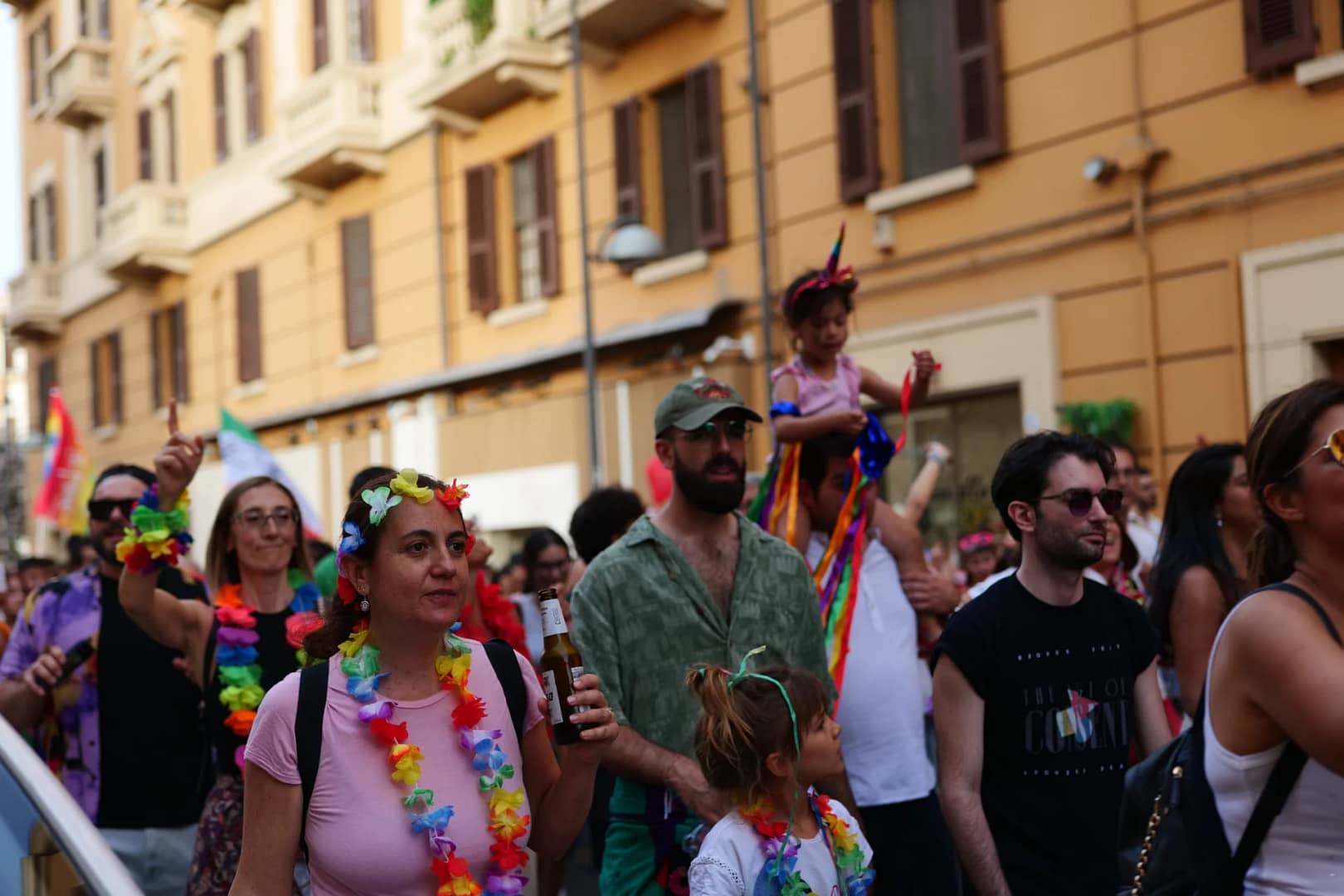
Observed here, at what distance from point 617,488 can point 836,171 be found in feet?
23.5

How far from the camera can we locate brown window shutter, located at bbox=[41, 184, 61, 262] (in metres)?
33.9

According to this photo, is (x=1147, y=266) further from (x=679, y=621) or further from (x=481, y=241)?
(x=481, y=241)

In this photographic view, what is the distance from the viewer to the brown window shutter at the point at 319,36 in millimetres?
22406

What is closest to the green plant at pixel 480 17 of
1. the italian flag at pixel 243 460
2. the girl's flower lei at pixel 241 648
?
the italian flag at pixel 243 460

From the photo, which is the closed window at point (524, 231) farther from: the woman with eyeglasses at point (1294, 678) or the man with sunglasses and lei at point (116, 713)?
the woman with eyeglasses at point (1294, 678)

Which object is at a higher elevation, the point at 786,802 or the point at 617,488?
the point at 617,488

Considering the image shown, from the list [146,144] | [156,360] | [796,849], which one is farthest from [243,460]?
[146,144]

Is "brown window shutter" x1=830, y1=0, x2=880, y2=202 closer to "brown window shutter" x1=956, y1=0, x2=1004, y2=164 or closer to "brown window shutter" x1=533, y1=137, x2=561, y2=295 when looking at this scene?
"brown window shutter" x1=956, y1=0, x2=1004, y2=164

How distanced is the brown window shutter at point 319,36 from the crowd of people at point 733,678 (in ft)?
56.5

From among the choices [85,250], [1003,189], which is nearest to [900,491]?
[1003,189]

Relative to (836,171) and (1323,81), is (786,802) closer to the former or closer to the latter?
(1323,81)

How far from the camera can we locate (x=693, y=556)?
493cm

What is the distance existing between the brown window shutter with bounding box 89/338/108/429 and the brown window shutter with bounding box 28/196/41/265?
13.6ft

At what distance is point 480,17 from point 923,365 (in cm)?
1306
